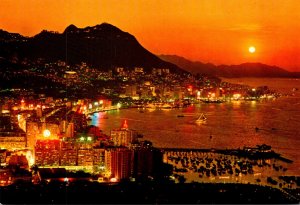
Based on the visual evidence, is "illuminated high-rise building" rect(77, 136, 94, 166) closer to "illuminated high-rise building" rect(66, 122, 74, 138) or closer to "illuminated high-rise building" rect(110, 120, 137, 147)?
"illuminated high-rise building" rect(110, 120, 137, 147)

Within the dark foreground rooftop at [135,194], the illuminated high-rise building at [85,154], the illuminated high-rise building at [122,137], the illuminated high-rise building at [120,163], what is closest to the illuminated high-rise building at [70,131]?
the illuminated high-rise building at [122,137]

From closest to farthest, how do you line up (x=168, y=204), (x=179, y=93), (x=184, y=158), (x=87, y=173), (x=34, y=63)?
1. (x=168, y=204)
2. (x=87, y=173)
3. (x=184, y=158)
4. (x=34, y=63)
5. (x=179, y=93)

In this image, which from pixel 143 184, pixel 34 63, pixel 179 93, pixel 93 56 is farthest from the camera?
pixel 179 93

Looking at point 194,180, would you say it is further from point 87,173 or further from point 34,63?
point 34,63

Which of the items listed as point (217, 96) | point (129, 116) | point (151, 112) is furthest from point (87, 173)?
point (217, 96)

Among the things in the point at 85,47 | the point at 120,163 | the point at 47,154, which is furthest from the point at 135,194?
the point at 85,47

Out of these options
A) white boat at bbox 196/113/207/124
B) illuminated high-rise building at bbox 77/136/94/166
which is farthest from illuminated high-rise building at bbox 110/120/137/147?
white boat at bbox 196/113/207/124

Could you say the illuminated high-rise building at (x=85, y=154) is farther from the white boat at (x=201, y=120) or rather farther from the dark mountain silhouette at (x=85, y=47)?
the dark mountain silhouette at (x=85, y=47)
